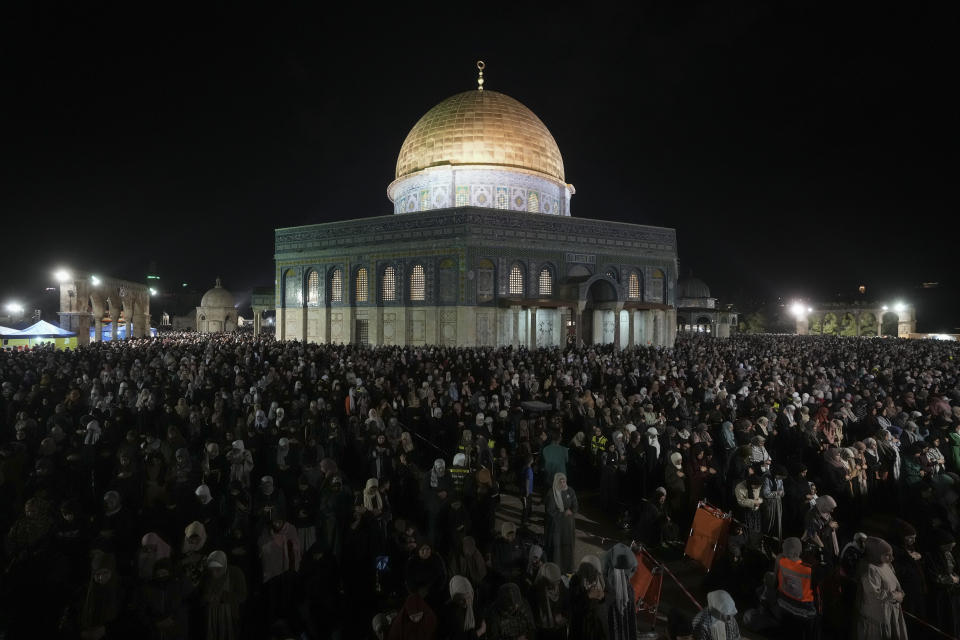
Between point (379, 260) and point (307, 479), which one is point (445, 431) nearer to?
point (307, 479)

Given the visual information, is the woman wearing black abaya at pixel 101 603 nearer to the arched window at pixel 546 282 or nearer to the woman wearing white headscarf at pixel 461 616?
the woman wearing white headscarf at pixel 461 616

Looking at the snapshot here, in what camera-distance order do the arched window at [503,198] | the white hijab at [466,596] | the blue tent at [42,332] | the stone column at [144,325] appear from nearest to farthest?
the white hijab at [466,596] → the blue tent at [42,332] → the arched window at [503,198] → the stone column at [144,325]

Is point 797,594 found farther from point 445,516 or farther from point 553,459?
point 553,459

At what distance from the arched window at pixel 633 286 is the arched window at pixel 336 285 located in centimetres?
1810

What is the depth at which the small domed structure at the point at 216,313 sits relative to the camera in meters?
57.1

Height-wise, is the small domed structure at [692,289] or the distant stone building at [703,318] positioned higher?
the small domed structure at [692,289]

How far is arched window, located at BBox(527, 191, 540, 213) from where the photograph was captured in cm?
3550

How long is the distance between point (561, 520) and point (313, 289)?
32101 millimetres

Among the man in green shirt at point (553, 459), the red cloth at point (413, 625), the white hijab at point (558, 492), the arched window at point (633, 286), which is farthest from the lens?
the arched window at point (633, 286)

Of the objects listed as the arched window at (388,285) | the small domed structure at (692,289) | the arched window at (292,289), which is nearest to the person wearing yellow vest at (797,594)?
the arched window at (388,285)

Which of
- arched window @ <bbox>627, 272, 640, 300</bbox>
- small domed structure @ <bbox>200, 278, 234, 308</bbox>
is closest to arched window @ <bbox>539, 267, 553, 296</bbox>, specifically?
arched window @ <bbox>627, 272, 640, 300</bbox>

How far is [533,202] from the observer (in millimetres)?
35750

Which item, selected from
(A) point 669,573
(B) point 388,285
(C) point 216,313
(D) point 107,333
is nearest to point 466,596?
(A) point 669,573

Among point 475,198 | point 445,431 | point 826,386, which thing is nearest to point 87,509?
point 445,431
